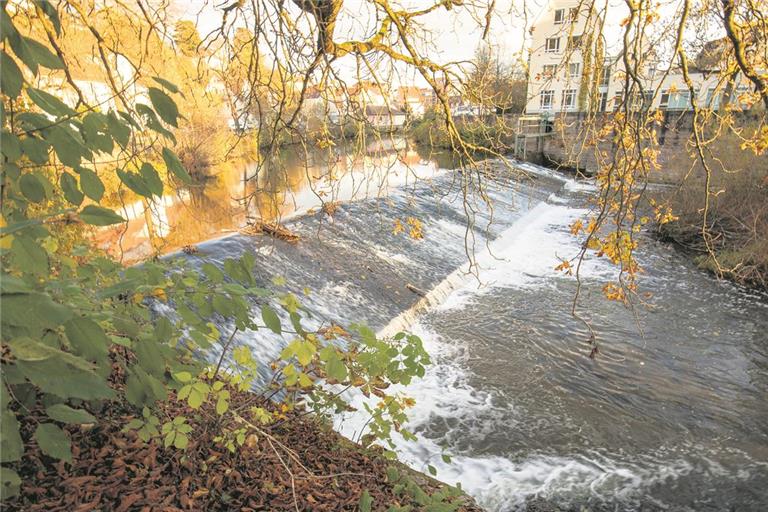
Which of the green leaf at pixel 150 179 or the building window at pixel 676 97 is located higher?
the building window at pixel 676 97

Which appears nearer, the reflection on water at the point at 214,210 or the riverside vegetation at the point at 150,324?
the riverside vegetation at the point at 150,324

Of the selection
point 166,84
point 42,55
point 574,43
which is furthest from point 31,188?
point 574,43

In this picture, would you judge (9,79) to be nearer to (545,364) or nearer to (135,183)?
(135,183)

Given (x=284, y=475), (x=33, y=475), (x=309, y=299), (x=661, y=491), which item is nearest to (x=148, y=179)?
(x=33, y=475)

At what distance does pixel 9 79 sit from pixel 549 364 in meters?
6.43

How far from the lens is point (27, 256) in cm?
94

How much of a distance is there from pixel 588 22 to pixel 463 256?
7.65 m

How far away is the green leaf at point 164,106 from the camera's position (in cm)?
112

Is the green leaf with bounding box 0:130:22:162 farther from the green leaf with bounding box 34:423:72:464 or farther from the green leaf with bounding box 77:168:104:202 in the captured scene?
the green leaf with bounding box 34:423:72:464

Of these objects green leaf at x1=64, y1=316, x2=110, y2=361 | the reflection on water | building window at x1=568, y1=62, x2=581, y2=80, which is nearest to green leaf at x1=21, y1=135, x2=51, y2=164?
green leaf at x1=64, y1=316, x2=110, y2=361

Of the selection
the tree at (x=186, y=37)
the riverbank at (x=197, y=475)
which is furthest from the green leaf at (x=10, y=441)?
the tree at (x=186, y=37)

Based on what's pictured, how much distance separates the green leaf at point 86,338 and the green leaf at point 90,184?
354mm

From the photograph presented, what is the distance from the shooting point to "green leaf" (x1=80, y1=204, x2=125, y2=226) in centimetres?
109

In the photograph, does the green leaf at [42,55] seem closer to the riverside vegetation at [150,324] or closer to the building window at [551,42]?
the riverside vegetation at [150,324]
